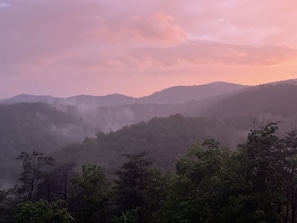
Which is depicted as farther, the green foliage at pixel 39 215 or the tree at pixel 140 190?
the tree at pixel 140 190

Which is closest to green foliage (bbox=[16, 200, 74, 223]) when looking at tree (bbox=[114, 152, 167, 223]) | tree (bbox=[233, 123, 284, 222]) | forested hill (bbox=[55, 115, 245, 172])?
tree (bbox=[114, 152, 167, 223])

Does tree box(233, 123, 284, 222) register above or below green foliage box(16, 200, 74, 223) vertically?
above

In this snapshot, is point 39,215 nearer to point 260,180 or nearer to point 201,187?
point 201,187

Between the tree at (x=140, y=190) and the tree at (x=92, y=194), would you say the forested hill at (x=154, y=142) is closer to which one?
the tree at (x=140, y=190)

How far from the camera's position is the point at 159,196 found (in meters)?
34.8

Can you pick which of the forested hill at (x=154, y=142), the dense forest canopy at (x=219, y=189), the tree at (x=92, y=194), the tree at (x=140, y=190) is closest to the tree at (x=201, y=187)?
the dense forest canopy at (x=219, y=189)

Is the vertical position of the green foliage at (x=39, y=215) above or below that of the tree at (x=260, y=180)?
below

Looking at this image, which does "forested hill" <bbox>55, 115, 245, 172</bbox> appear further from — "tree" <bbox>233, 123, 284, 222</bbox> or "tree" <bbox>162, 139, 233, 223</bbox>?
"tree" <bbox>233, 123, 284, 222</bbox>

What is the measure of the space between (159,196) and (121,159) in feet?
431

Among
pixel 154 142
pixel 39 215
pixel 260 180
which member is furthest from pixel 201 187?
pixel 154 142

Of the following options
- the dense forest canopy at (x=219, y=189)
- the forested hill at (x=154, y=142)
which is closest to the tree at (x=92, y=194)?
the dense forest canopy at (x=219, y=189)

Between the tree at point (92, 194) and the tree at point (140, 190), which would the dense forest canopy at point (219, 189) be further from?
the tree at point (140, 190)

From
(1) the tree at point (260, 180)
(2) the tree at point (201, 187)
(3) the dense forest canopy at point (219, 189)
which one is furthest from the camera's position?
(2) the tree at point (201, 187)

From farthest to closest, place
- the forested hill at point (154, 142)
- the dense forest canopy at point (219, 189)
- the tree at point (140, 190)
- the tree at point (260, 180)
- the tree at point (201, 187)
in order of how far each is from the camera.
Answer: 1. the forested hill at point (154, 142)
2. the tree at point (140, 190)
3. the tree at point (201, 187)
4. the dense forest canopy at point (219, 189)
5. the tree at point (260, 180)
